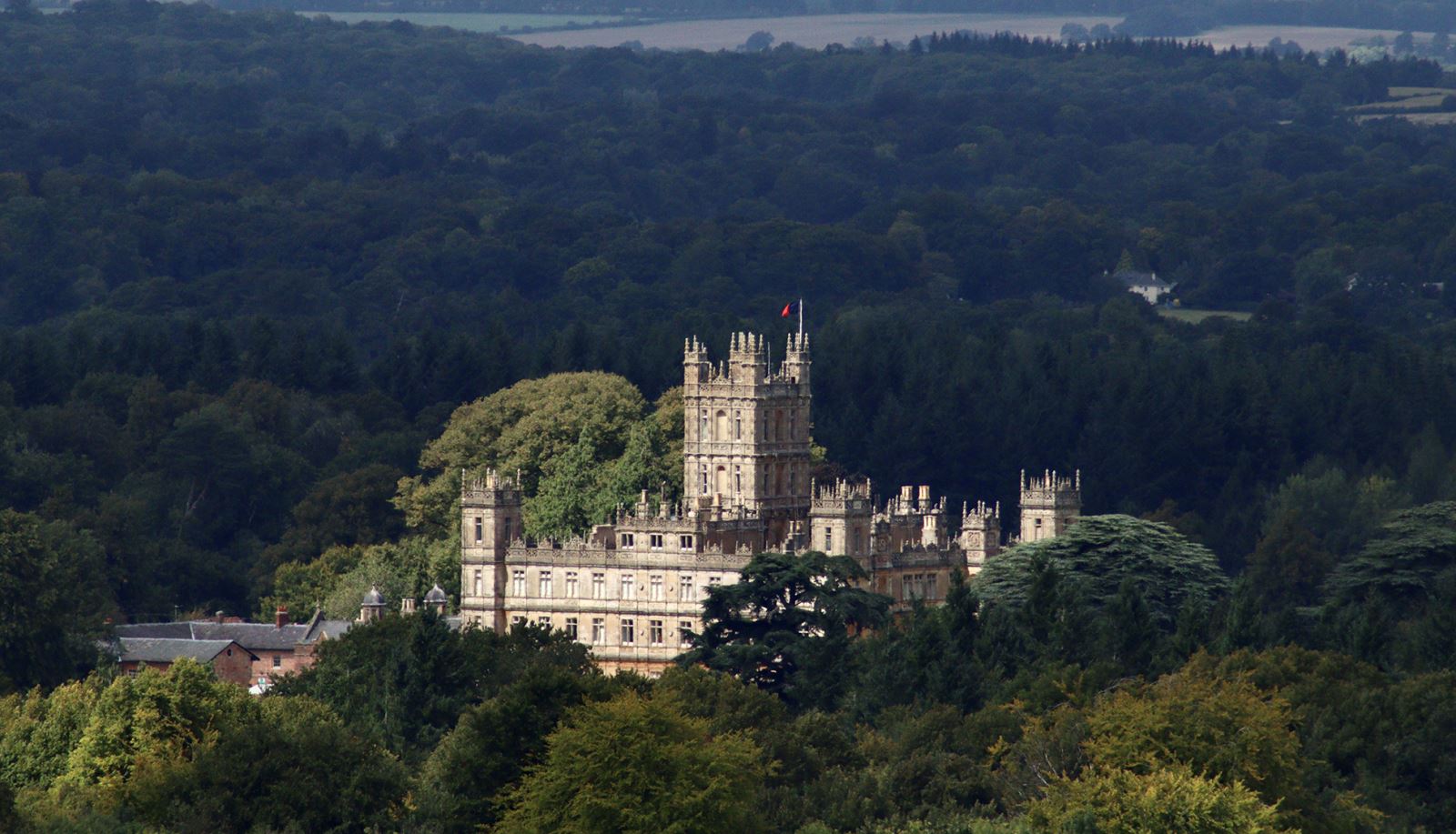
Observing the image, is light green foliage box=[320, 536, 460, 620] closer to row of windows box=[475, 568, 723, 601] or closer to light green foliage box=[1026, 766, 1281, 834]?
row of windows box=[475, 568, 723, 601]

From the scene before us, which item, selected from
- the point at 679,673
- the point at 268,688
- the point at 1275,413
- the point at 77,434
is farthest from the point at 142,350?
the point at 679,673

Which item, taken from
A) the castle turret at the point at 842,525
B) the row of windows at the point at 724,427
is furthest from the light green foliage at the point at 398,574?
the castle turret at the point at 842,525

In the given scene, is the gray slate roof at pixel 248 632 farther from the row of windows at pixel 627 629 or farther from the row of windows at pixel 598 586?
the row of windows at pixel 627 629

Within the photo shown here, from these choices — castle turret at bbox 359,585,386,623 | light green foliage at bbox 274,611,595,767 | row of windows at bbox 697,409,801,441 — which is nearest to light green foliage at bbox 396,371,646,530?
castle turret at bbox 359,585,386,623

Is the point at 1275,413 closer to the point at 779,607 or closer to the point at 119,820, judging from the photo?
the point at 779,607

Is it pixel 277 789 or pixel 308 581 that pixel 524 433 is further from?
pixel 277 789

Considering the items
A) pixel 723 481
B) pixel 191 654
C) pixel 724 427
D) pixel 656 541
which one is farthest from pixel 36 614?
pixel 724 427
